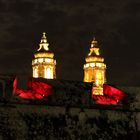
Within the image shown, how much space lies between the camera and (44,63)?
2936 inches

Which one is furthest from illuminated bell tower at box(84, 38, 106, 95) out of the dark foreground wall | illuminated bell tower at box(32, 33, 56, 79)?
the dark foreground wall

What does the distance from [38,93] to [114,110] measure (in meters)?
1.87

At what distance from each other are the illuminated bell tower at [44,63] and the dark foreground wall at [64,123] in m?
60.8

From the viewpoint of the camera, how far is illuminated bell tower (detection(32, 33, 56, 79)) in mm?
74000

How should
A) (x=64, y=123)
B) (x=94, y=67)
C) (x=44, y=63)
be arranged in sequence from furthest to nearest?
(x=94, y=67)
(x=44, y=63)
(x=64, y=123)

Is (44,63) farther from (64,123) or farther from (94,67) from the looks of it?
(64,123)

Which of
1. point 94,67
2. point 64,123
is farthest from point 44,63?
point 64,123

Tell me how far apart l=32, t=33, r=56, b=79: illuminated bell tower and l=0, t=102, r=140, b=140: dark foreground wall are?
6083cm

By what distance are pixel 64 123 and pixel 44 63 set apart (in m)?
62.5

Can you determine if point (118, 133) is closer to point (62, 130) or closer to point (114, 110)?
point (114, 110)

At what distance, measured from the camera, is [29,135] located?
1170 cm

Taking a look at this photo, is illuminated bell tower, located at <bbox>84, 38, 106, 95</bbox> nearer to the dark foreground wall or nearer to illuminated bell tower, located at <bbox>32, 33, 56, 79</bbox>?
illuminated bell tower, located at <bbox>32, 33, 56, 79</bbox>

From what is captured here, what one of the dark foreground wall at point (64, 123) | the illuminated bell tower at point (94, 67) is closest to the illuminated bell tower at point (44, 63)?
the illuminated bell tower at point (94, 67)

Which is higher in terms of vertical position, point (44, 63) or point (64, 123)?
point (44, 63)
